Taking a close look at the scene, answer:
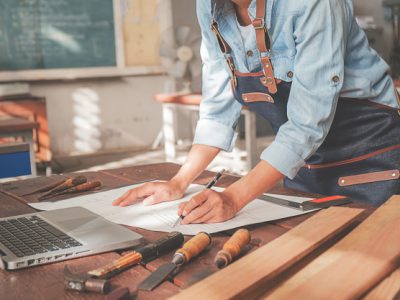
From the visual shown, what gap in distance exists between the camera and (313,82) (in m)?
1.12

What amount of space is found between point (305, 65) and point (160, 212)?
1.44 ft

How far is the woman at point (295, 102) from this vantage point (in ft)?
3.67

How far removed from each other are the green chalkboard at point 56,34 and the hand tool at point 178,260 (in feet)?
17.3

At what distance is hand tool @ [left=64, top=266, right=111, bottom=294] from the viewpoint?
72cm

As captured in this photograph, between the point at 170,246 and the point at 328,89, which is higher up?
the point at 328,89

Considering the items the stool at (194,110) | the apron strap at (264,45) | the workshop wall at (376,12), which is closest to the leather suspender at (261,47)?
the apron strap at (264,45)

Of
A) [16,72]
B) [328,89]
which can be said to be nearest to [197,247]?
[328,89]

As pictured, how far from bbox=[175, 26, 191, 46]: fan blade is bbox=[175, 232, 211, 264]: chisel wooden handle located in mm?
4745

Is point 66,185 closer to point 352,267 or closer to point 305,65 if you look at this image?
point 305,65

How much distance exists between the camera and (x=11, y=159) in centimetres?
287

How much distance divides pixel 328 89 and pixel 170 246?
491 millimetres

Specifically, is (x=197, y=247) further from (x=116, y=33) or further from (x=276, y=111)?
(x=116, y=33)

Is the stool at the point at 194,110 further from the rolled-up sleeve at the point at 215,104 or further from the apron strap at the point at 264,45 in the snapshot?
the apron strap at the point at 264,45

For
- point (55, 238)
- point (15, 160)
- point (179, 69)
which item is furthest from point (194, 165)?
point (179, 69)
